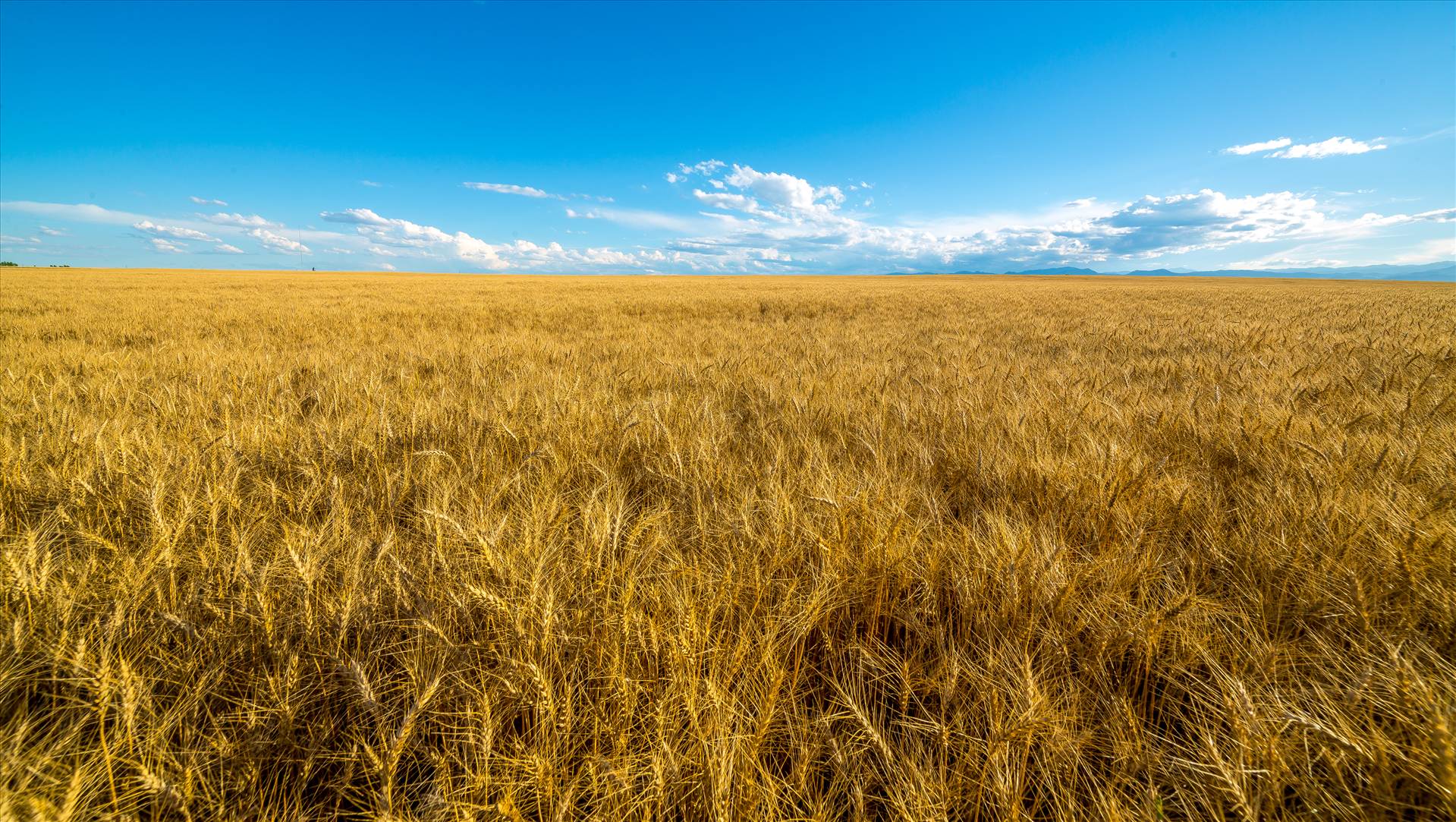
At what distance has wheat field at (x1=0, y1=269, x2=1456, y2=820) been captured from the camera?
2.75 ft

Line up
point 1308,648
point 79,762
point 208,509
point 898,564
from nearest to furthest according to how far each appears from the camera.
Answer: point 79,762 → point 1308,648 → point 898,564 → point 208,509

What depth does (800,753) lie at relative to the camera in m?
0.90

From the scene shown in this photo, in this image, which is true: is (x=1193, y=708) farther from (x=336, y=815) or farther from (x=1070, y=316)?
(x=1070, y=316)

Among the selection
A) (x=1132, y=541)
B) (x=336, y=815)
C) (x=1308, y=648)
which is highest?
(x=1132, y=541)

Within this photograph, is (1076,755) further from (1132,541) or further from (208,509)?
(208,509)

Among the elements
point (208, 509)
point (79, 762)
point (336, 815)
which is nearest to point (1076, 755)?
point (336, 815)

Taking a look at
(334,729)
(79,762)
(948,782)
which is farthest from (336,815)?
(948,782)

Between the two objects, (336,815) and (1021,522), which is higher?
(1021,522)

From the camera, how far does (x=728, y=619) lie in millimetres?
1132

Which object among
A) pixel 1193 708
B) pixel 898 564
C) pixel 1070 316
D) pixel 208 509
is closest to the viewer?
pixel 1193 708

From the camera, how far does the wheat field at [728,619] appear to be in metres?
0.84

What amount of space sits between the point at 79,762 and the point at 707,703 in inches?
40.0

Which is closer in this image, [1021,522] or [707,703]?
[707,703]

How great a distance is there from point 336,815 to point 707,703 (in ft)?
2.17
